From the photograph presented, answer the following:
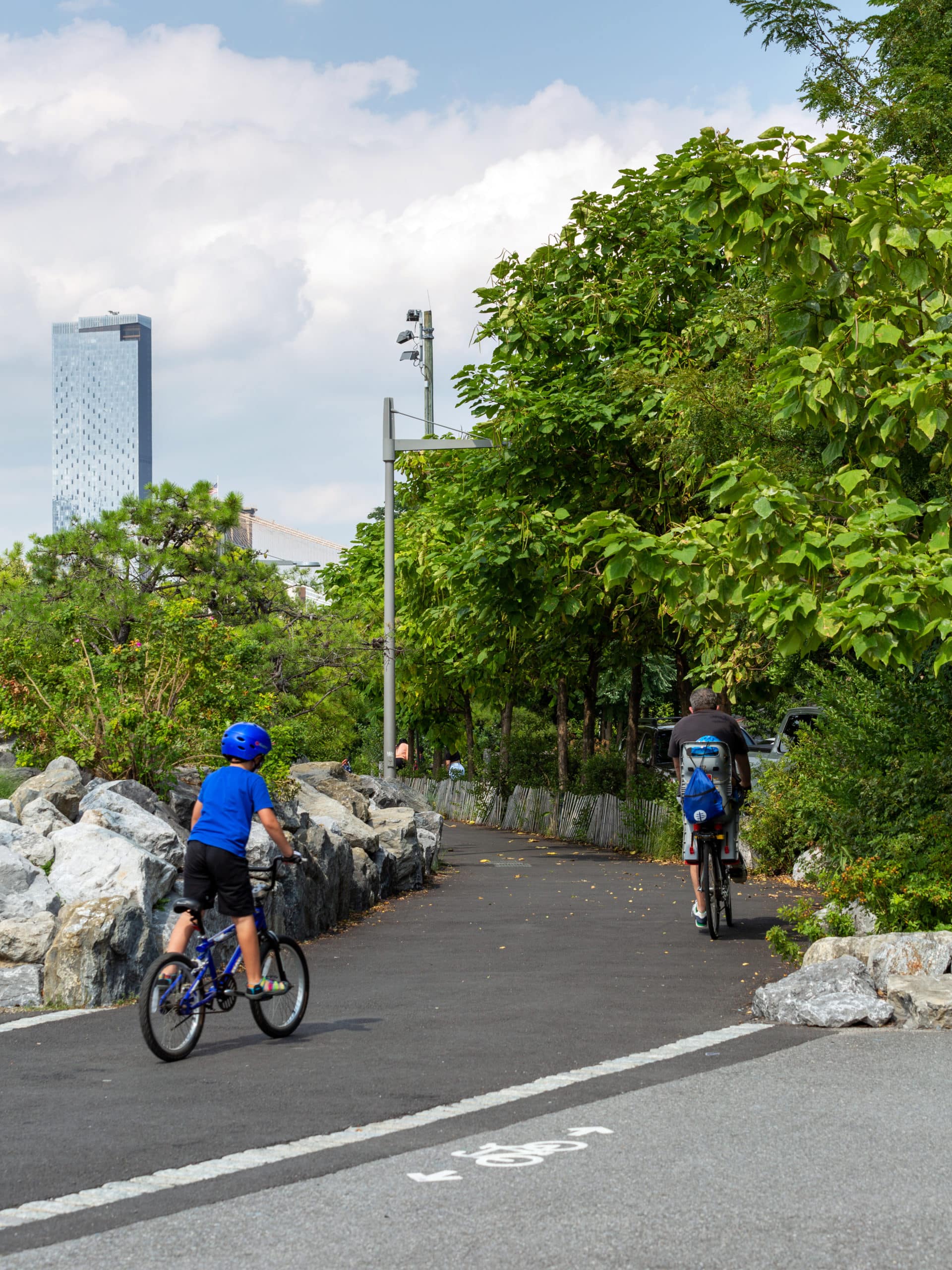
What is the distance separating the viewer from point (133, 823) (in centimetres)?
1119

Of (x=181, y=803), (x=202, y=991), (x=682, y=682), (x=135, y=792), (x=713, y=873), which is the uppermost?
(x=682, y=682)

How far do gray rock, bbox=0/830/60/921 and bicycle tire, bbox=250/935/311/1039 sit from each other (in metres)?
2.13

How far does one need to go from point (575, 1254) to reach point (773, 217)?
21.4ft

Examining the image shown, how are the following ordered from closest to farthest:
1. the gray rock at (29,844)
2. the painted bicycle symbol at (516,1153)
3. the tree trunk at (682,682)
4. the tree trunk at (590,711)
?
the painted bicycle symbol at (516,1153), the gray rock at (29,844), the tree trunk at (682,682), the tree trunk at (590,711)

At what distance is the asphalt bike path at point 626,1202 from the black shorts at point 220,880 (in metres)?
2.51

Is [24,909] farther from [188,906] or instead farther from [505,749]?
[505,749]

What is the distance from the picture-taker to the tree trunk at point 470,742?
37844mm

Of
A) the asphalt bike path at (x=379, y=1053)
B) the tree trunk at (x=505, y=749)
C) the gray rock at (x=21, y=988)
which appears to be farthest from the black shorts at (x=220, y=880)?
the tree trunk at (x=505, y=749)

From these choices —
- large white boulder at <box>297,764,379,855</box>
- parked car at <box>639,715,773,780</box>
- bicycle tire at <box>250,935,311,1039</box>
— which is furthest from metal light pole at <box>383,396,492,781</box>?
bicycle tire at <box>250,935,311,1039</box>

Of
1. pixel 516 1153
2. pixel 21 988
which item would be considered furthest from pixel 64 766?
pixel 516 1153

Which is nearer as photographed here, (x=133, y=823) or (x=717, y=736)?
(x=133, y=823)

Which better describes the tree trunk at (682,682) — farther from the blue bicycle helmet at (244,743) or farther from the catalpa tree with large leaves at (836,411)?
the blue bicycle helmet at (244,743)

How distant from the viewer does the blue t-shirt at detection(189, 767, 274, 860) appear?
789 centimetres

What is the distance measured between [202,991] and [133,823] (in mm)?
3845
